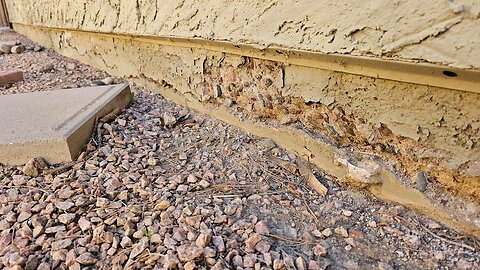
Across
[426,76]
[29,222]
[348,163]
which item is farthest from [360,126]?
[29,222]

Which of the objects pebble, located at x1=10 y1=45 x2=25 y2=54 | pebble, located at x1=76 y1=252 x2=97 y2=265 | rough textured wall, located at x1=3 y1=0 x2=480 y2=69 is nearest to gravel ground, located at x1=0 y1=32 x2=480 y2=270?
pebble, located at x1=76 y1=252 x2=97 y2=265

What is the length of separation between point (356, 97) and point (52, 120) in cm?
130

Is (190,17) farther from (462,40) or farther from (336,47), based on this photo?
(462,40)

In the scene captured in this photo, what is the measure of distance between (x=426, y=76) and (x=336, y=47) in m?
0.27

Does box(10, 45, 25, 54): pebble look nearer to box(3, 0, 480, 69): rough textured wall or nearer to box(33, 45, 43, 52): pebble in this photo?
box(33, 45, 43, 52): pebble

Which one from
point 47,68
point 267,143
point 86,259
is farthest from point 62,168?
point 47,68

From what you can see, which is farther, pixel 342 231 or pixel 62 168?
pixel 62 168

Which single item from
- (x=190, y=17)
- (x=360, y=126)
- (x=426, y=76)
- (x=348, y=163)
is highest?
(x=190, y=17)

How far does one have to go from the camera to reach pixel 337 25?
3.68 feet

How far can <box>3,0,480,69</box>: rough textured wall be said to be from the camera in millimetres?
883

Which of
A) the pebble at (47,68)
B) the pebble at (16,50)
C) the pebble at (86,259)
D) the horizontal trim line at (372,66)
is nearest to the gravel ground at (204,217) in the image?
the pebble at (86,259)

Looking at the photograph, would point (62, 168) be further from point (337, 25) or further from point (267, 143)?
point (337, 25)

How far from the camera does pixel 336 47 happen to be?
1138mm

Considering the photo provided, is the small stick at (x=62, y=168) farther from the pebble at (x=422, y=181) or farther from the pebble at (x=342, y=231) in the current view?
the pebble at (x=422, y=181)
